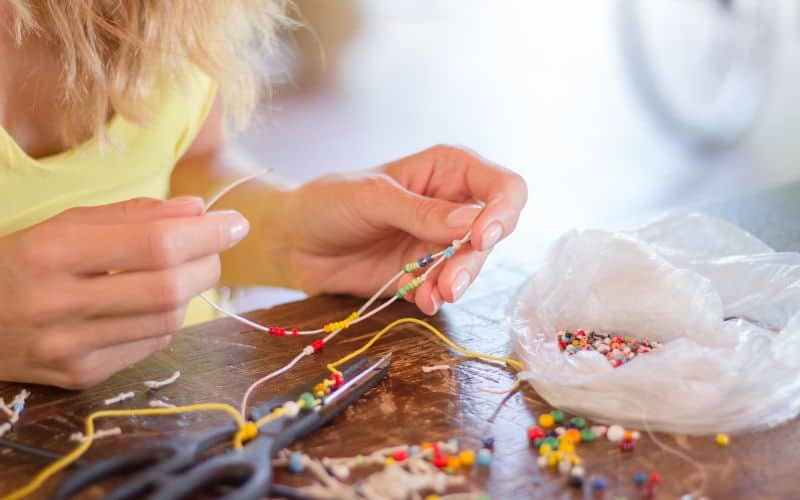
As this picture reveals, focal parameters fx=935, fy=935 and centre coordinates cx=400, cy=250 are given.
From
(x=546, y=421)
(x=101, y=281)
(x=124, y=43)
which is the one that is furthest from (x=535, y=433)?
(x=124, y=43)

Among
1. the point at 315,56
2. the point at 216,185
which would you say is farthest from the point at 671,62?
the point at 216,185

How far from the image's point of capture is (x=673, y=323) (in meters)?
0.84

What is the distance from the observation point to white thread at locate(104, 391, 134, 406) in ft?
2.53

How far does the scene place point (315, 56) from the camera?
4504 millimetres

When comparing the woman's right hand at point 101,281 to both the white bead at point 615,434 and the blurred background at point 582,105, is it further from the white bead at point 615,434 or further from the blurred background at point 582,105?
the blurred background at point 582,105

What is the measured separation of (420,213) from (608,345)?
0.23 metres

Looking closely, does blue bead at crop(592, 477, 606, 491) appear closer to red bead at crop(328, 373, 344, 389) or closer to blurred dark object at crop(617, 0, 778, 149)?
red bead at crop(328, 373, 344, 389)

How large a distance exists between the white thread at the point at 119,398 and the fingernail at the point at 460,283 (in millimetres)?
305

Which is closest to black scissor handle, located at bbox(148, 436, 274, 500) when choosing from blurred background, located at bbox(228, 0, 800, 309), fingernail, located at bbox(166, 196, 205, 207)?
fingernail, located at bbox(166, 196, 205, 207)

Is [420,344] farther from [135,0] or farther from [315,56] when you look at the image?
[315,56]

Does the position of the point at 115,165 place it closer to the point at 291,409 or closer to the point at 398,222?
the point at 398,222

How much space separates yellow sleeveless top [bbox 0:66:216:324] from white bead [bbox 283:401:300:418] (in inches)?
18.7

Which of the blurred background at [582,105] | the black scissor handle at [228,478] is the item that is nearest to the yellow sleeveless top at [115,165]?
the black scissor handle at [228,478]

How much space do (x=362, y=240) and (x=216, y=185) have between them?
0.28 m
